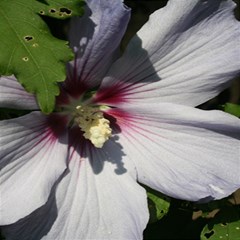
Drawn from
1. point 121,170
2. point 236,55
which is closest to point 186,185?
point 121,170

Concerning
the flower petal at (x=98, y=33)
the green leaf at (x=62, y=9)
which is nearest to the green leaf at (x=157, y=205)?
the flower petal at (x=98, y=33)

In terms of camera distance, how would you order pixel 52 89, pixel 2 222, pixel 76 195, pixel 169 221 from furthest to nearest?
1. pixel 169 221
2. pixel 76 195
3. pixel 2 222
4. pixel 52 89

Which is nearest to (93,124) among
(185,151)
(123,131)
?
(123,131)

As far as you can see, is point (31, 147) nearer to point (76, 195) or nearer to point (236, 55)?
point (76, 195)

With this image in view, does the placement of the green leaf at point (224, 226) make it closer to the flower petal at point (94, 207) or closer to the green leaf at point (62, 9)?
the flower petal at point (94, 207)

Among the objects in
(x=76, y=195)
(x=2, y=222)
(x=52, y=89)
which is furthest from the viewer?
(x=76, y=195)

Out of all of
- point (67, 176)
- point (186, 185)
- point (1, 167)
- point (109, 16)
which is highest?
point (109, 16)

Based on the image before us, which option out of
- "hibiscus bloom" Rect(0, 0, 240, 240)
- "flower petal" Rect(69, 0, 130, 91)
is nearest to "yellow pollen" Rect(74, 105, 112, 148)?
"hibiscus bloom" Rect(0, 0, 240, 240)
